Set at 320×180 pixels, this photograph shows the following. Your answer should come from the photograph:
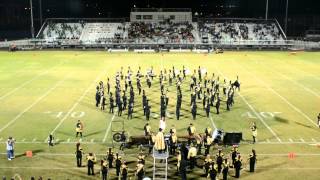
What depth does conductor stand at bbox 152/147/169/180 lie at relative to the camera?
16.2 meters

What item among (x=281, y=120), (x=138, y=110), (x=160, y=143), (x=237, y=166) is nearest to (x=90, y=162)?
(x=160, y=143)

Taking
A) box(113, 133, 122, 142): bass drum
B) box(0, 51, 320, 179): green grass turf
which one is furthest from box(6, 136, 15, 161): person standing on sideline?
box(113, 133, 122, 142): bass drum

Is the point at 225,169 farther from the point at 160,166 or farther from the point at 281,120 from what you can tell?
the point at 281,120

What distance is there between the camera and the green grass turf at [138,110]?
18.0 meters

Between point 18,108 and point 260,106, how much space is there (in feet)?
43.5

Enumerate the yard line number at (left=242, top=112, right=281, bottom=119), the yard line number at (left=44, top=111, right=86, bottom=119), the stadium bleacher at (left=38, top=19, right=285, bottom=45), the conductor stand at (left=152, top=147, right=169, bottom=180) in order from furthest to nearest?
1. the stadium bleacher at (left=38, top=19, right=285, bottom=45)
2. the yard line number at (left=242, top=112, right=281, bottom=119)
3. the yard line number at (left=44, top=111, right=86, bottom=119)
4. the conductor stand at (left=152, top=147, right=169, bottom=180)

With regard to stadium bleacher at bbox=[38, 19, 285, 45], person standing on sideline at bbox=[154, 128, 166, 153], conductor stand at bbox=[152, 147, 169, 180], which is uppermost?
stadium bleacher at bbox=[38, 19, 285, 45]

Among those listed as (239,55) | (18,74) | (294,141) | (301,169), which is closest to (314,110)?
(294,141)

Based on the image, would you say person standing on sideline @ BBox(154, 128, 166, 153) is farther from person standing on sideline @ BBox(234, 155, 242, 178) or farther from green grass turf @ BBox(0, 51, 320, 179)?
person standing on sideline @ BBox(234, 155, 242, 178)

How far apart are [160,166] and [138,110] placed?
30.6ft

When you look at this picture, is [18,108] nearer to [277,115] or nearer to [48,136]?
[48,136]

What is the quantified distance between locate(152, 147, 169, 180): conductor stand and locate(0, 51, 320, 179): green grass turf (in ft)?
1.05

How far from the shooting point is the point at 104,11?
230 feet

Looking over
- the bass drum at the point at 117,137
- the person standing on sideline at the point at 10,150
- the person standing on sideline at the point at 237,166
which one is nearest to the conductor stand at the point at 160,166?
the person standing on sideline at the point at 237,166
